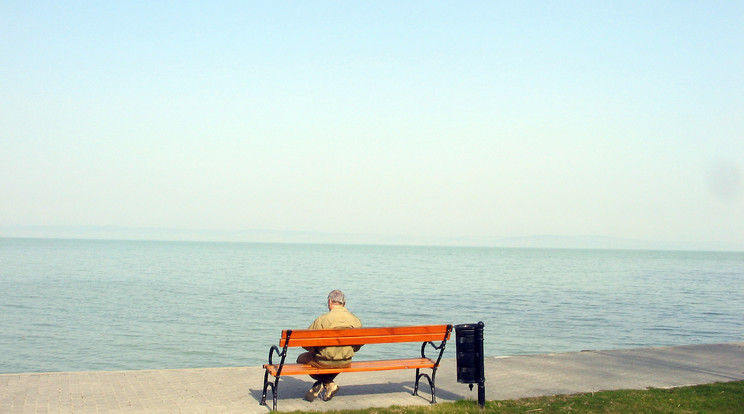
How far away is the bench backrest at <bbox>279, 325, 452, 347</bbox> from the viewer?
7.51 m

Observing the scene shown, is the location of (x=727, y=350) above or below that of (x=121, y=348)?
above

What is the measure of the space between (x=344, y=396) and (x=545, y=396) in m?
2.37

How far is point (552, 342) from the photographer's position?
61.2 feet

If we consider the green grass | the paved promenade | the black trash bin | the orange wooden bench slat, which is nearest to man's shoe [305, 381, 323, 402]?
the paved promenade

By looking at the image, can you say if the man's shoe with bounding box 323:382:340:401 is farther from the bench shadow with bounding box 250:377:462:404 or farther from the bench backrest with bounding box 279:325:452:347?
the bench backrest with bounding box 279:325:452:347

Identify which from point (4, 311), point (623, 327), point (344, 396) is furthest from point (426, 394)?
point (4, 311)

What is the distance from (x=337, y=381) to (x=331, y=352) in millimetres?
1613

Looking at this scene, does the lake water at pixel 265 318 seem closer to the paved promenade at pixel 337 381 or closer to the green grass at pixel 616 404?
the paved promenade at pixel 337 381

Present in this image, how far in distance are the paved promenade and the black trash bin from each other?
689 mm

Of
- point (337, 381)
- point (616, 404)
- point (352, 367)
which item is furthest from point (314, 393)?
point (616, 404)

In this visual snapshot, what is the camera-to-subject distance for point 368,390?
8797 mm

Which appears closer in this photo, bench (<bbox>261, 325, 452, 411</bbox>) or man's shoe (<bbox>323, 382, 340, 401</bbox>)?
bench (<bbox>261, 325, 452, 411</bbox>)

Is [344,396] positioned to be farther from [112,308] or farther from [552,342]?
[112,308]

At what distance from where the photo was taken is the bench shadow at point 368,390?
8.53 meters
